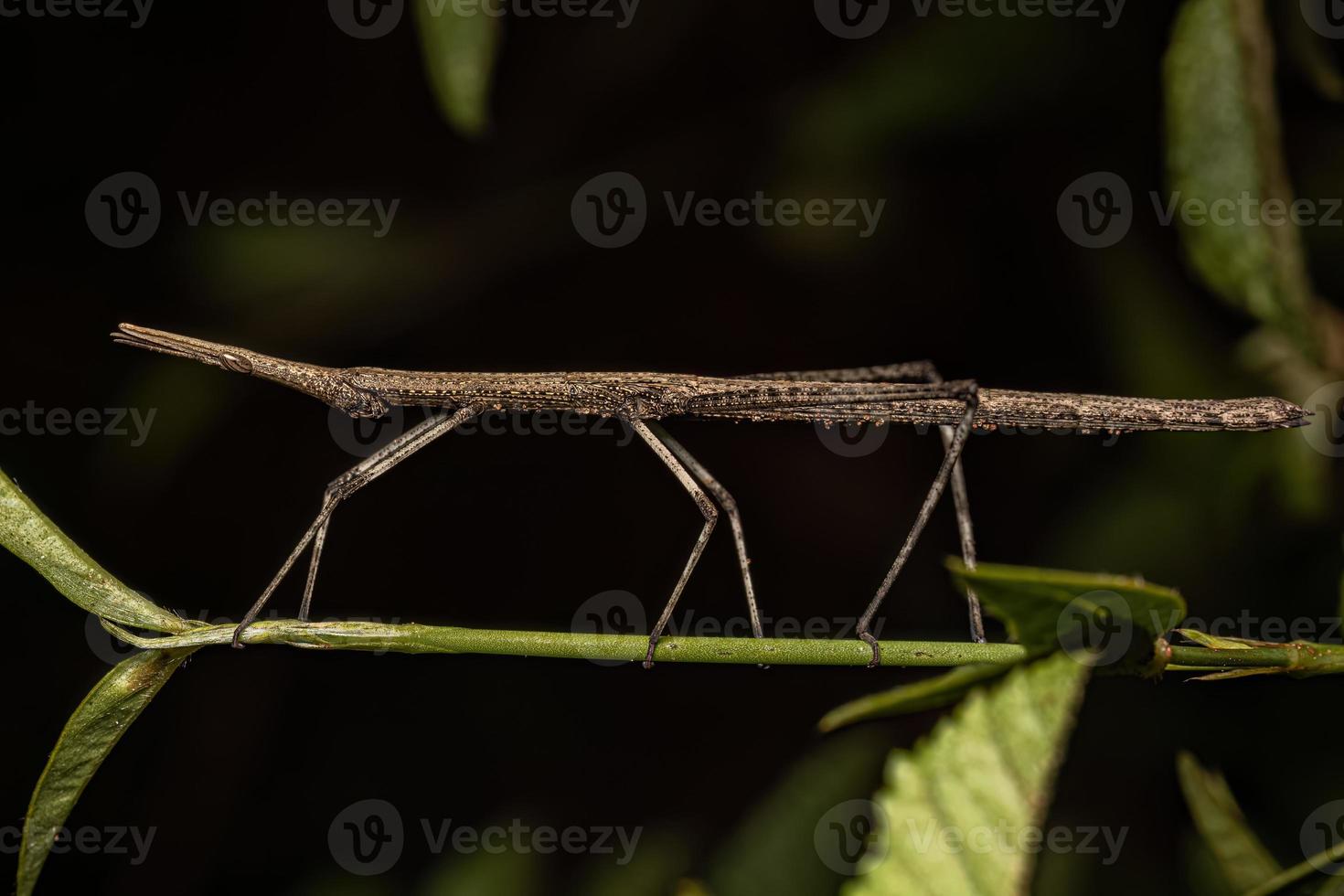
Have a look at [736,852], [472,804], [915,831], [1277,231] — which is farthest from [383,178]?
[915,831]

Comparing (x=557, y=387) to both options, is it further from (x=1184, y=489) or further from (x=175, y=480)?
(x=1184, y=489)

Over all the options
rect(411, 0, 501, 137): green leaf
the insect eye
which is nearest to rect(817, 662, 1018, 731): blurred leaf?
rect(411, 0, 501, 137): green leaf

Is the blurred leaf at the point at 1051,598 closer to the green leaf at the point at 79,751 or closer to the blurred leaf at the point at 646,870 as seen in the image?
the green leaf at the point at 79,751

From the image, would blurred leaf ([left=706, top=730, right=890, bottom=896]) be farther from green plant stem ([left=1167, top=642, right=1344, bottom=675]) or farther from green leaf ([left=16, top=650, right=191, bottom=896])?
green leaf ([left=16, top=650, right=191, bottom=896])

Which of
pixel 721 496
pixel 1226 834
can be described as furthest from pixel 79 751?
pixel 1226 834

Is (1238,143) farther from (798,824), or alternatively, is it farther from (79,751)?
(79,751)

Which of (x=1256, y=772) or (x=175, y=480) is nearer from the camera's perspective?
(x=1256, y=772)

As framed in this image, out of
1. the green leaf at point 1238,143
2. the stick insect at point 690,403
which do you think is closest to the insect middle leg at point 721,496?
the stick insect at point 690,403
